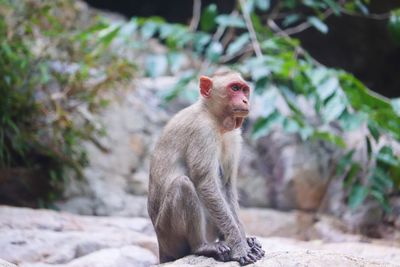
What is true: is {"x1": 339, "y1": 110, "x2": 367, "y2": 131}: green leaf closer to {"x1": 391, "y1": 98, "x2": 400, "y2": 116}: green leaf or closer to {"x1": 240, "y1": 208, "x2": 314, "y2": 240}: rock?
{"x1": 391, "y1": 98, "x2": 400, "y2": 116}: green leaf

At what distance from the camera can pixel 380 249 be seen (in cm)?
686

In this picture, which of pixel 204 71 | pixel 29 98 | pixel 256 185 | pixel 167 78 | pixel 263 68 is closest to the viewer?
pixel 263 68

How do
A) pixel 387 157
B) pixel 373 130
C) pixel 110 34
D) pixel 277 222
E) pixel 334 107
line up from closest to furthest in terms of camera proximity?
1. pixel 334 107
2. pixel 373 130
3. pixel 110 34
4. pixel 387 157
5. pixel 277 222

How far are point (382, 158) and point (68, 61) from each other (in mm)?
5246

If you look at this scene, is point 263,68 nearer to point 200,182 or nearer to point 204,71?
→ point 204,71

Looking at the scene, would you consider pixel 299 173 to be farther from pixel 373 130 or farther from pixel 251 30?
pixel 251 30

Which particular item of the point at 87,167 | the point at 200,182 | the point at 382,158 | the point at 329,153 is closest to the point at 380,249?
the point at 382,158

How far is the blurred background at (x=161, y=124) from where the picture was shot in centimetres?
856

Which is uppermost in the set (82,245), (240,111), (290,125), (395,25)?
(395,25)

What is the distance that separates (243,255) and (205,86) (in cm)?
174

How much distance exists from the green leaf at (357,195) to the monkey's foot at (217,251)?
4.08 metres

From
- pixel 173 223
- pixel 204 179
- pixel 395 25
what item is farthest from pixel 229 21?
pixel 173 223

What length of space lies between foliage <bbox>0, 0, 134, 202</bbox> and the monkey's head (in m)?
3.23

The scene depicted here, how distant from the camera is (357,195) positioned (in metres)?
8.80
